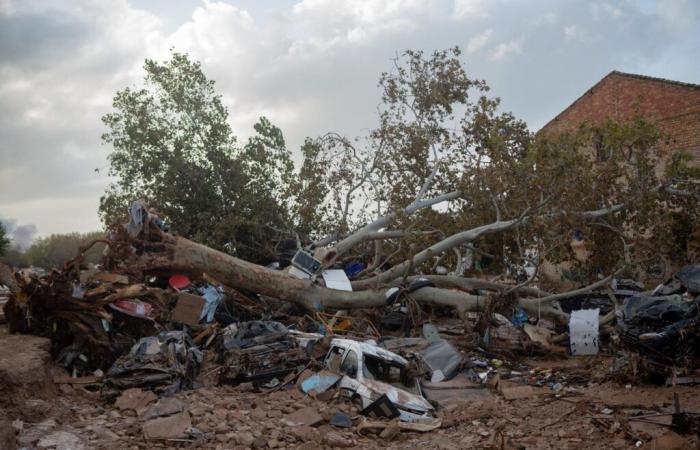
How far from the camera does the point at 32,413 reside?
7879mm

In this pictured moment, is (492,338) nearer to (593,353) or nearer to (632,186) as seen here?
(593,353)

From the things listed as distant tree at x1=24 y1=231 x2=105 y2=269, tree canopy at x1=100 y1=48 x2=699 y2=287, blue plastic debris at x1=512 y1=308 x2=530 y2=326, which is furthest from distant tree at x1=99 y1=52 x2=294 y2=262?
distant tree at x1=24 y1=231 x2=105 y2=269

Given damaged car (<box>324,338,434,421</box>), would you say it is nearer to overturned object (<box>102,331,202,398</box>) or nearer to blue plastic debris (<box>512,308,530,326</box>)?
overturned object (<box>102,331,202,398</box>)

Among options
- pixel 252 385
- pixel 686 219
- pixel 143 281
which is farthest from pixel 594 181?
pixel 143 281

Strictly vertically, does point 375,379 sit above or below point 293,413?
above

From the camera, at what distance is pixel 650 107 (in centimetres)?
2305

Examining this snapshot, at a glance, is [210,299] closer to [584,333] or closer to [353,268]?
[353,268]

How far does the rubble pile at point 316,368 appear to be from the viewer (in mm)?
7492

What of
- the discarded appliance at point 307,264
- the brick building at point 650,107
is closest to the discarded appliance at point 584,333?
the discarded appliance at point 307,264

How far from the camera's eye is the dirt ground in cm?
702

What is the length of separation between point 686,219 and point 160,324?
44.3ft

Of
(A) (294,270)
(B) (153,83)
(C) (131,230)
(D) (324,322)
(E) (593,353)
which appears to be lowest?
(E) (593,353)

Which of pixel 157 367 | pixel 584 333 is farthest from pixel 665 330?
pixel 157 367

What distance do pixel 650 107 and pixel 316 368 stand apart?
62.4 feet
